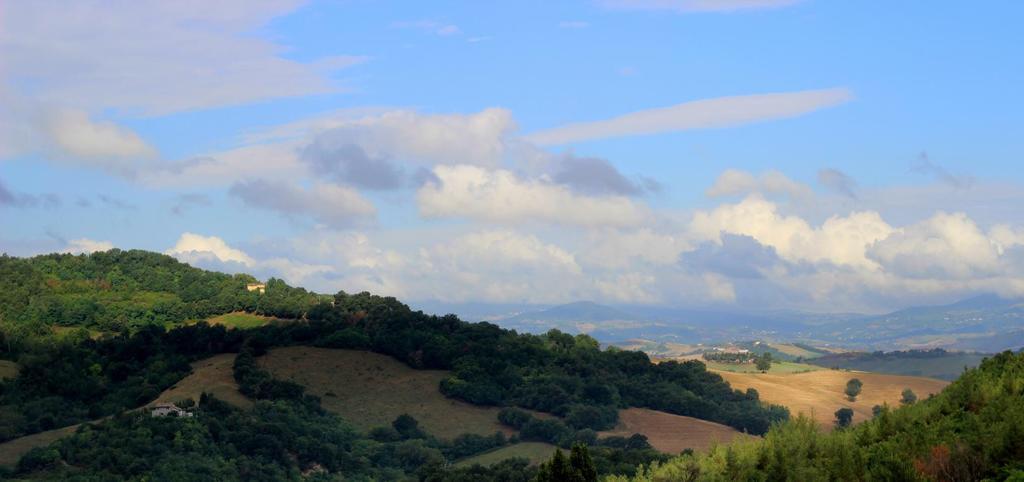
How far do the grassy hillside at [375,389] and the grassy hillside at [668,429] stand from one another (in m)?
20.5

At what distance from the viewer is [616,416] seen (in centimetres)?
17750

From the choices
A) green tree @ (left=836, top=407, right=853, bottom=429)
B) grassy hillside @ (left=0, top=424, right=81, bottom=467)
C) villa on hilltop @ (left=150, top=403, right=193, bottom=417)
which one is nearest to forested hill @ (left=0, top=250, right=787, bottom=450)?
green tree @ (left=836, top=407, right=853, bottom=429)

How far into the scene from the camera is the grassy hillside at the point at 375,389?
16438 cm

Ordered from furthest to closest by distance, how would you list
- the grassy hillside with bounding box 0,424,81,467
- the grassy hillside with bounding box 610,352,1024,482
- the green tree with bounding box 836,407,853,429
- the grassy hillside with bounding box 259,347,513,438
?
the green tree with bounding box 836,407,853,429 < the grassy hillside with bounding box 259,347,513,438 < the grassy hillside with bounding box 0,424,81,467 < the grassy hillside with bounding box 610,352,1024,482

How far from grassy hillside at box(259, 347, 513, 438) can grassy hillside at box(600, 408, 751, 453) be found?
20474mm

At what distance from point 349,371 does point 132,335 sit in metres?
38.0

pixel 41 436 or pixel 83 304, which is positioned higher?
pixel 83 304

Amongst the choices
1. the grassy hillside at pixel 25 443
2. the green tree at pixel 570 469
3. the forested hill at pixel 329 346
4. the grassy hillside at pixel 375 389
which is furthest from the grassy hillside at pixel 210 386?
the green tree at pixel 570 469

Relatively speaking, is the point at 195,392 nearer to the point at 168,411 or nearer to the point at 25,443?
the point at 168,411

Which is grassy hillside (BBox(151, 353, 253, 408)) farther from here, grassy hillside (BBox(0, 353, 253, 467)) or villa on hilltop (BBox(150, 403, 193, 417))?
villa on hilltop (BBox(150, 403, 193, 417))

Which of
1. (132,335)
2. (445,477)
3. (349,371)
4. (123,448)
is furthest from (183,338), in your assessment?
(445,477)

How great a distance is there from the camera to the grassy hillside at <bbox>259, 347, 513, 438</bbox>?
6471 inches

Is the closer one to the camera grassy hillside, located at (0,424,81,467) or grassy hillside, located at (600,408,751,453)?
→ grassy hillside, located at (0,424,81,467)

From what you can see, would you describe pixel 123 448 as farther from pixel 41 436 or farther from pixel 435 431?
pixel 435 431
